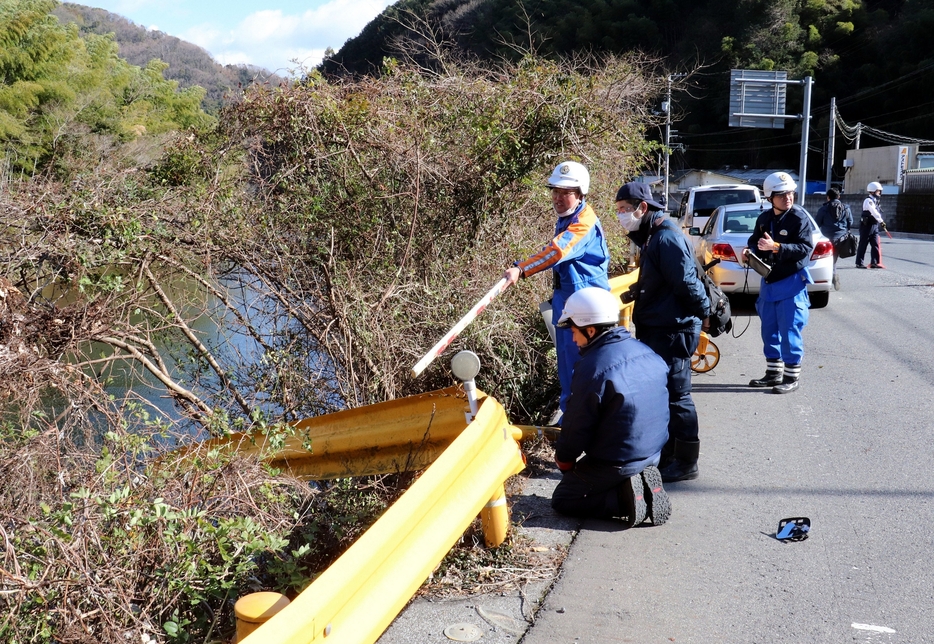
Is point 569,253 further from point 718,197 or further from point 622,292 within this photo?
point 718,197

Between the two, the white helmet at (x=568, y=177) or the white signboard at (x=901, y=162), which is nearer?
the white helmet at (x=568, y=177)

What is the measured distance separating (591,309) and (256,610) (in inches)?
104

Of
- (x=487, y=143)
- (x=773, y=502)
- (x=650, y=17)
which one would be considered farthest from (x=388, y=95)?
(x=650, y=17)

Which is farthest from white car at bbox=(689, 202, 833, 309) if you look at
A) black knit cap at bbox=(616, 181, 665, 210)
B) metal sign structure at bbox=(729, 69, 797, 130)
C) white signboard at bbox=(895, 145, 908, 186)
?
white signboard at bbox=(895, 145, 908, 186)

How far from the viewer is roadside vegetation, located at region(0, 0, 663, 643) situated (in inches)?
137

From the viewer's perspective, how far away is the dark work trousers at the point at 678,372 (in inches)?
214

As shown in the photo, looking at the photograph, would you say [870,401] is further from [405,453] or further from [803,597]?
[405,453]

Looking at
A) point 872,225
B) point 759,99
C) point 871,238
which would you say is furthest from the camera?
point 759,99

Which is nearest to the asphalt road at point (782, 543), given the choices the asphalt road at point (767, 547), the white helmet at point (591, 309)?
the asphalt road at point (767, 547)

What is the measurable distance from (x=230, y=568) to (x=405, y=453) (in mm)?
1279

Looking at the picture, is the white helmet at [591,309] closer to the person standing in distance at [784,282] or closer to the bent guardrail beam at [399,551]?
the bent guardrail beam at [399,551]

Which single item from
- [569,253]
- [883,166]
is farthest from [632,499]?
[883,166]

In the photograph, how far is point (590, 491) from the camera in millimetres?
4684

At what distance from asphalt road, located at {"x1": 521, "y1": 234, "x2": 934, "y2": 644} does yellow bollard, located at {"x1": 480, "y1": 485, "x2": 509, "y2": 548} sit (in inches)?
14.7
